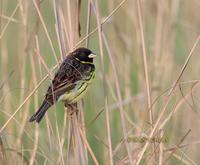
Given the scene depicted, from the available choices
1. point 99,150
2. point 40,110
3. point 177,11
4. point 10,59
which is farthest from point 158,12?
point 10,59

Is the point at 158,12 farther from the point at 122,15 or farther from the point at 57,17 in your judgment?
the point at 57,17

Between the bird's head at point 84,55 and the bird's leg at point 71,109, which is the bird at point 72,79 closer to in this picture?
the bird's head at point 84,55

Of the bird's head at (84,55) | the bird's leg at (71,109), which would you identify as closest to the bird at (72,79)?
the bird's head at (84,55)

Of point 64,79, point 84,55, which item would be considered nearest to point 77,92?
point 64,79

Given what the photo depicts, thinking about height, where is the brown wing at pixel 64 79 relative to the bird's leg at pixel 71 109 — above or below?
above

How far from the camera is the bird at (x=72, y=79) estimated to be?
4766mm

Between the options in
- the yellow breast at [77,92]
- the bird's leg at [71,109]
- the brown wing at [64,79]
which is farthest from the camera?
the yellow breast at [77,92]

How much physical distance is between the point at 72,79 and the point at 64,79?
0.13m

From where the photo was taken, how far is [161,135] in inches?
175

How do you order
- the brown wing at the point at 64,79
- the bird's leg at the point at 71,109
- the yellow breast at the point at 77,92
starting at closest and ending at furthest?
the bird's leg at the point at 71,109
the brown wing at the point at 64,79
the yellow breast at the point at 77,92

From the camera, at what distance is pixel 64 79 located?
4957 mm

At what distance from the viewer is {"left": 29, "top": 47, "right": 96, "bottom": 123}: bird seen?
15.6 ft

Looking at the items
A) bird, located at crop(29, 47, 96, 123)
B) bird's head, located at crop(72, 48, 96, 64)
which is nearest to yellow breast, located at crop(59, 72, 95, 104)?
bird, located at crop(29, 47, 96, 123)

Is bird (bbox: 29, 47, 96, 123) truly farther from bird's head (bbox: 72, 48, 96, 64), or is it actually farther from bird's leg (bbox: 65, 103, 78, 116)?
bird's leg (bbox: 65, 103, 78, 116)
